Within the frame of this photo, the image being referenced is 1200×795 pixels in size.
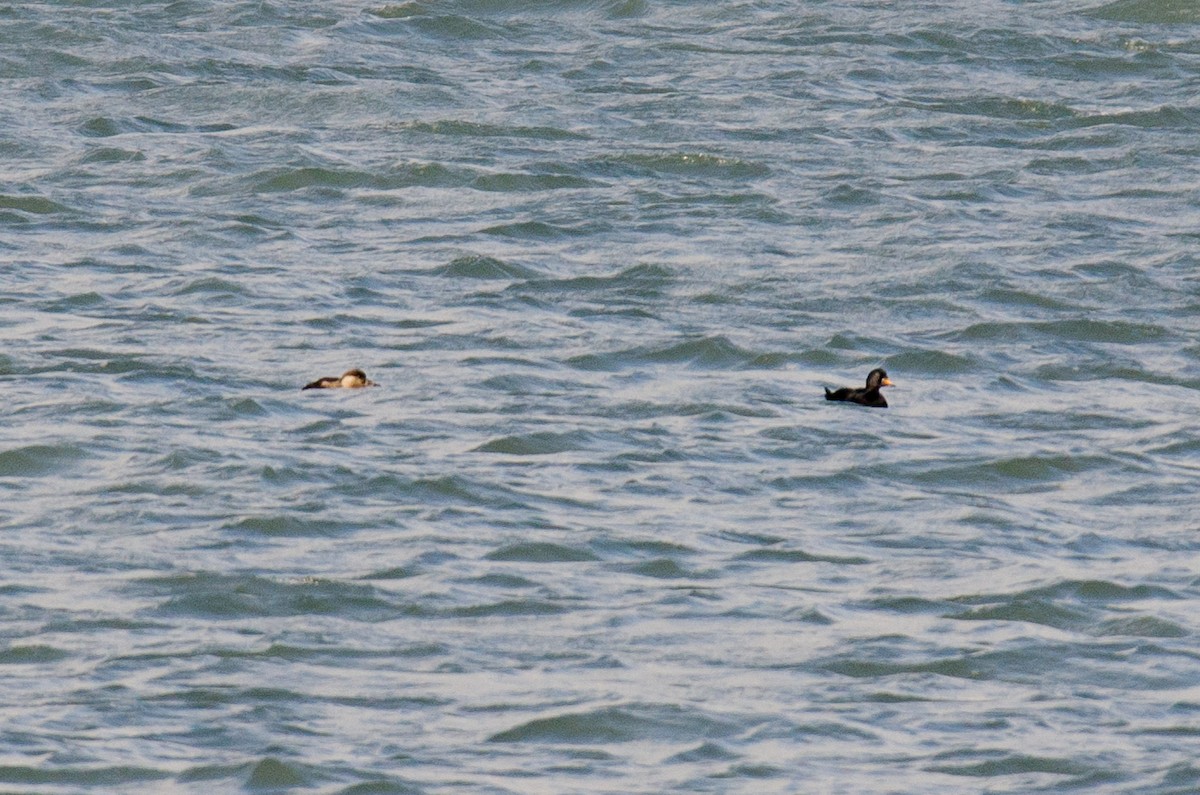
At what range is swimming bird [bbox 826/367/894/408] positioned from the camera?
1369 centimetres

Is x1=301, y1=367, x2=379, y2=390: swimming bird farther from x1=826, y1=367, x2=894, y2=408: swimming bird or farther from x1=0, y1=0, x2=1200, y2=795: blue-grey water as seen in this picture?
x1=826, y1=367, x2=894, y2=408: swimming bird

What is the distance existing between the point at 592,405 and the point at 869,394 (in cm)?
144

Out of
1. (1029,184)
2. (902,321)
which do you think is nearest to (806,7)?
(1029,184)

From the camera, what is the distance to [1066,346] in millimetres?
15453

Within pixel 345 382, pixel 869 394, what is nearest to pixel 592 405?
pixel 345 382

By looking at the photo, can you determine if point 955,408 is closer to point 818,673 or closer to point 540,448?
point 540,448

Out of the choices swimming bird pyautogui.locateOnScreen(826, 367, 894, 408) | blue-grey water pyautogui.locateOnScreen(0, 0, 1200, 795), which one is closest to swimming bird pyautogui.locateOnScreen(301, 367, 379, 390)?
blue-grey water pyautogui.locateOnScreen(0, 0, 1200, 795)

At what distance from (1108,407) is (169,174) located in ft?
25.5

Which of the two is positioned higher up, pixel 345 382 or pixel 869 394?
pixel 345 382

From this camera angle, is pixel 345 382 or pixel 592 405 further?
pixel 592 405

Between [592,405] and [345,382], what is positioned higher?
[345,382]

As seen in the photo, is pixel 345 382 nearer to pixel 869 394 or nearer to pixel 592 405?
pixel 592 405

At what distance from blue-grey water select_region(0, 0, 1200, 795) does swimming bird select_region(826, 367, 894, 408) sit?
0.35 feet

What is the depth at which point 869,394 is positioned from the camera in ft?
44.9
